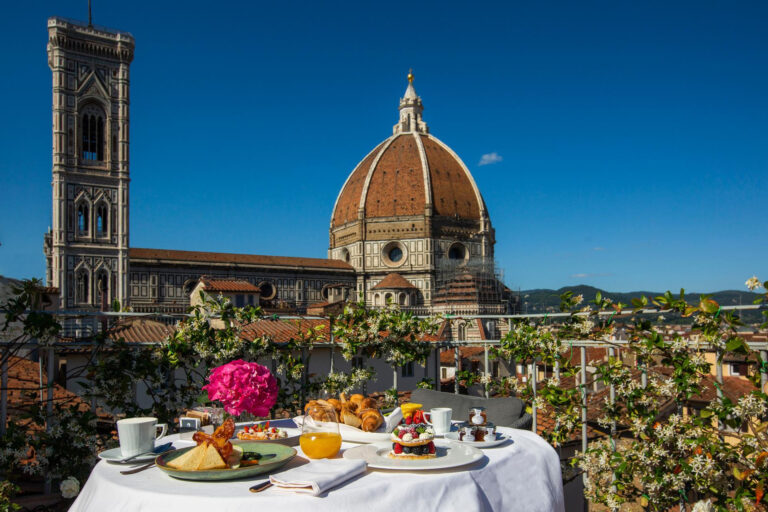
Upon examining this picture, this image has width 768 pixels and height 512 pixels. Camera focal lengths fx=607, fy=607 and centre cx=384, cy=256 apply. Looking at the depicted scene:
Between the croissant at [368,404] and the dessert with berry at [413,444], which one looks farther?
the croissant at [368,404]

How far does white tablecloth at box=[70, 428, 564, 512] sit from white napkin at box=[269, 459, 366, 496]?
0.02 m

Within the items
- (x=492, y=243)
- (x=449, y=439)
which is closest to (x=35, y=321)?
(x=449, y=439)

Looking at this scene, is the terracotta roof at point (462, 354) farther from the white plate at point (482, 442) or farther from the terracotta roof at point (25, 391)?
the white plate at point (482, 442)

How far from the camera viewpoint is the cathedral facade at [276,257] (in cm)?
3738

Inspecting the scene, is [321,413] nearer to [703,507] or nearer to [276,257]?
[703,507]

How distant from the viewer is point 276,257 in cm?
5034

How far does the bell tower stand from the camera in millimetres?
36938

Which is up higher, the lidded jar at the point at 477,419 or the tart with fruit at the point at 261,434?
the lidded jar at the point at 477,419

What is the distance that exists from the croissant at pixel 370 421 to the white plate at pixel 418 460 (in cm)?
14

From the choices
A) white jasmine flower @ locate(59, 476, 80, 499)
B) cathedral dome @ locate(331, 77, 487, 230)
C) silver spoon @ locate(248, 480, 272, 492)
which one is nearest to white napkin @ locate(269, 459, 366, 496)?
silver spoon @ locate(248, 480, 272, 492)

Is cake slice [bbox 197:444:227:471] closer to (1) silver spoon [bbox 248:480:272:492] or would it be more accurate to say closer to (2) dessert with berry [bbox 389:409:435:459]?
(1) silver spoon [bbox 248:480:272:492]

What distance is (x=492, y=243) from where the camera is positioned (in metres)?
60.8

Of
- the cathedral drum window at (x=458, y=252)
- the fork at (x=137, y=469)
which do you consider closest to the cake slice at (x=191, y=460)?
the fork at (x=137, y=469)

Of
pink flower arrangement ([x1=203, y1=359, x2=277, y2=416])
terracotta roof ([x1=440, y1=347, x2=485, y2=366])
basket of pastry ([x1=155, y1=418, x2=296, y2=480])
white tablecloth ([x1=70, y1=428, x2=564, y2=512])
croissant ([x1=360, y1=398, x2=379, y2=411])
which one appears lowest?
terracotta roof ([x1=440, y1=347, x2=485, y2=366])
